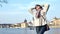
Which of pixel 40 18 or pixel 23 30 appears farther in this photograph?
pixel 23 30

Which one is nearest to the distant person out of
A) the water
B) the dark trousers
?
the dark trousers

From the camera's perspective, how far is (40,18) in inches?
137

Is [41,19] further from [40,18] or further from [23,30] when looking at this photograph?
[23,30]

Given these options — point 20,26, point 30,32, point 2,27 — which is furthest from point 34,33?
point 2,27

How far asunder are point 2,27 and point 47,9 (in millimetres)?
871

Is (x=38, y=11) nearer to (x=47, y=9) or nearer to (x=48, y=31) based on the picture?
(x=47, y=9)

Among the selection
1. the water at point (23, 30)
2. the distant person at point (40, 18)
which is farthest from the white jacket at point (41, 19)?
the water at point (23, 30)

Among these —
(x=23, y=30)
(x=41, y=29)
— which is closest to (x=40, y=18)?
(x=41, y=29)

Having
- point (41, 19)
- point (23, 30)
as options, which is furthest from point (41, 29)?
point (23, 30)

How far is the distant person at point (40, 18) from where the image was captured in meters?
3.47

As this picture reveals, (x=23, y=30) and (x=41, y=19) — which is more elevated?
(x=41, y=19)

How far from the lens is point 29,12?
355 cm

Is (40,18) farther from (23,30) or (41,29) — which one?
(23,30)

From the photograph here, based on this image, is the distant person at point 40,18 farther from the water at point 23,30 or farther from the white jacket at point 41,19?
the water at point 23,30
